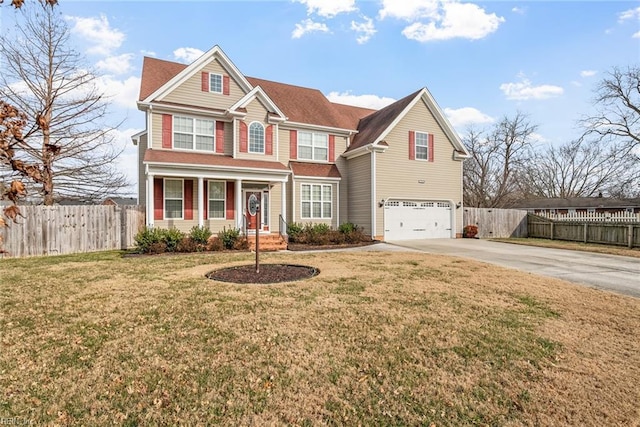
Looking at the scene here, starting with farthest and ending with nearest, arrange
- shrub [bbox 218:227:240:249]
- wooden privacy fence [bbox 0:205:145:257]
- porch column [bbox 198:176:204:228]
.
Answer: porch column [bbox 198:176:204:228]
shrub [bbox 218:227:240:249]
wooden privacy fence [bbox 0:205:145:257]

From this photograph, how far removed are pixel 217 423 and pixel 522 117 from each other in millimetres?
39323

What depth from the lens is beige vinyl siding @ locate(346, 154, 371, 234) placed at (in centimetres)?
1802

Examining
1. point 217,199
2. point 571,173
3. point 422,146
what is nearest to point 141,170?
point 217,199

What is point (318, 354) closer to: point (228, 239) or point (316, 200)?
point (228, 239)

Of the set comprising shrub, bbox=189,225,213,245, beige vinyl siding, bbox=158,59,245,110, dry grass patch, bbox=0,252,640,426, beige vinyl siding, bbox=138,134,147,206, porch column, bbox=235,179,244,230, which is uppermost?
beige vinyl siding, bbox=158,59,245,110

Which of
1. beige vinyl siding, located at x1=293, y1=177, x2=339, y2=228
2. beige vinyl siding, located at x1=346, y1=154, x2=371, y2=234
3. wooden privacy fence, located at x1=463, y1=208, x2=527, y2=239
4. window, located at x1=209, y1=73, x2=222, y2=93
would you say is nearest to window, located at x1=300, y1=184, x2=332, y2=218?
beige vinyl siding, located at x1=293, y1=177, x2=339, y2=228

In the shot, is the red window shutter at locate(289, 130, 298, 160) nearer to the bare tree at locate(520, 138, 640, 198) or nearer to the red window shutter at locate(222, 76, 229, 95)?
the red window shutter at locate(222, 76, 229, 95)

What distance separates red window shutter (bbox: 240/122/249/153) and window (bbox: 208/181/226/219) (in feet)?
6.54

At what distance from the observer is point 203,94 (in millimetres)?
16312

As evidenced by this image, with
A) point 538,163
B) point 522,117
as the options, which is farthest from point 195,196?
point 538,163

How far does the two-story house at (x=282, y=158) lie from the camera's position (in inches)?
599

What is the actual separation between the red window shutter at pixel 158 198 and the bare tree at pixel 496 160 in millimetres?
30159

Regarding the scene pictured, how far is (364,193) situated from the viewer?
18.3m

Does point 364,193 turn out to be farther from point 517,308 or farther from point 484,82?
point 517,308
